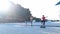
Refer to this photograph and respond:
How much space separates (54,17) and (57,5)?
914 millimetres

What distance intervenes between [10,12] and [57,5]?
12.7 feet

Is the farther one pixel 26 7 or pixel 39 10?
pixel 26 7

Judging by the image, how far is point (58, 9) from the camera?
40.3ft

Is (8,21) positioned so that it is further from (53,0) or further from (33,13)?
(53,0)

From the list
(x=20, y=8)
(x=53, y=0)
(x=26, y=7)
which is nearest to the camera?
(x=53, y=0)

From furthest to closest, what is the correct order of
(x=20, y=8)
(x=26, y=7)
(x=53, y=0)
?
(x=20, y=8), (x=26, y=7), (x=53, y=0)

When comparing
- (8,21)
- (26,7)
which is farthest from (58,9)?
(8,21)

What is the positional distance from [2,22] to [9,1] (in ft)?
6.83

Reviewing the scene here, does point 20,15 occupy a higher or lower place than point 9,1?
lower

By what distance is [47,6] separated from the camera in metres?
12.2

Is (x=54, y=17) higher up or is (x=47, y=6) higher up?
(x=47, y=6)

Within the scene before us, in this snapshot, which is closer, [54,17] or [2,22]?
[54,17]

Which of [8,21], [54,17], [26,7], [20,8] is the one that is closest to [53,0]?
[54,17]

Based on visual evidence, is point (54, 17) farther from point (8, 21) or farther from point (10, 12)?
point (8, 21)
